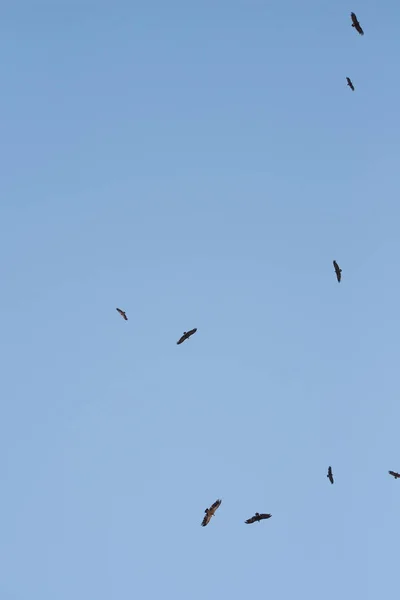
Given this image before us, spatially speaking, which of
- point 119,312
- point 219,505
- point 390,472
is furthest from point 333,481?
point 119,312

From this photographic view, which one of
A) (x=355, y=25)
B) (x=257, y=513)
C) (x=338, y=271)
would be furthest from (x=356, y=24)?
(x=257, y=513)

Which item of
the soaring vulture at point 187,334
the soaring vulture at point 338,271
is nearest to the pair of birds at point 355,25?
the soaring vulture at point 338,271

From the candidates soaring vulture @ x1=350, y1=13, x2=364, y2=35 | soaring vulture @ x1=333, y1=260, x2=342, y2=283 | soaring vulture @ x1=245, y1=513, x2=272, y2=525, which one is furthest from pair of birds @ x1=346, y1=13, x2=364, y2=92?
soaring vulture @ x1=245, y1=513, x2=272, y2=525

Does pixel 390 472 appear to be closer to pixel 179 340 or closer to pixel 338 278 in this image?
pixel 338 278

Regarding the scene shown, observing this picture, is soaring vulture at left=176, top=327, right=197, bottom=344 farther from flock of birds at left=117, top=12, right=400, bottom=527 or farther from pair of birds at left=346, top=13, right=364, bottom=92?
pair of birds at left=346, top=13, right=364, bottom=92

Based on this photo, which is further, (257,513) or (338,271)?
(338,271)

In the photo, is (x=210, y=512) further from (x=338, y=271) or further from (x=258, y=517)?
(x=338, y=271)

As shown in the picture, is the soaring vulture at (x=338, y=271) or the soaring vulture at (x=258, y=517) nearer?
the soaring vulture at (x=258, y=517)

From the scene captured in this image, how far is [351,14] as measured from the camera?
153ft

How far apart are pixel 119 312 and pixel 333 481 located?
19.4 metres

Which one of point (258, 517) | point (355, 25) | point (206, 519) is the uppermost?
point (355, 25)

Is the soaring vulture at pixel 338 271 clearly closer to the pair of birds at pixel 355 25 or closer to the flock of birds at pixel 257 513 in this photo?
the flock of birds at pixel 257 513

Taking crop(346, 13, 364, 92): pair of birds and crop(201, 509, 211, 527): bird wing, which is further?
crop(346, 13, 364, 92): pair of birds

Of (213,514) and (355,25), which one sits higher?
(355,25)
